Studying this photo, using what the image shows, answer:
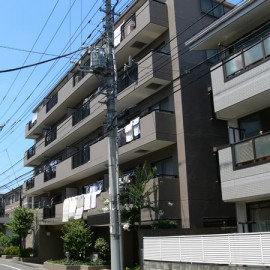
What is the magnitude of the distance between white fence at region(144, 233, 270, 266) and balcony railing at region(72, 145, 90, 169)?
12.0 metres

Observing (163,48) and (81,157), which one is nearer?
(163,48)

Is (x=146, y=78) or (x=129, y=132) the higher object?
(x=146, y=78)

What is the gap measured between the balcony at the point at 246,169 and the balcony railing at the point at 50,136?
21.3m

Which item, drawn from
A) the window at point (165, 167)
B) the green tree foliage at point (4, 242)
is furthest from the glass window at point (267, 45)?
the green tree foliage at point (4, 242)

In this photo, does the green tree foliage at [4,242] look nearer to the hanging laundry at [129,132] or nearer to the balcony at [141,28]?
the hanging laundry at [129,132]

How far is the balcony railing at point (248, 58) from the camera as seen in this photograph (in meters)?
13.9

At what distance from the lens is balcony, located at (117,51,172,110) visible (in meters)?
20.0

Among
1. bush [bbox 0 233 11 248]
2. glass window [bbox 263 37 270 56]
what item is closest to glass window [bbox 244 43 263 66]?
glass window [bbox 263 37 270 56]

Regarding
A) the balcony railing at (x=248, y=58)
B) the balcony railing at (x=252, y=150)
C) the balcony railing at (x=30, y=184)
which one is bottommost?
the balcony railing at (x=252, y=150)

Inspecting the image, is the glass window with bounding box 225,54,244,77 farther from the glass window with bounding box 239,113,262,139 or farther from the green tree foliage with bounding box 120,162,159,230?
the green tree foliage with bounding box 120,162,159,230

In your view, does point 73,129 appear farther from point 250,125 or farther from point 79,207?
point 250,125

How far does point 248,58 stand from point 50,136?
24.0 m

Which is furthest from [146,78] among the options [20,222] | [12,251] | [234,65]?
[12,251]

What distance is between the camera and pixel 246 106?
50.4 feet
